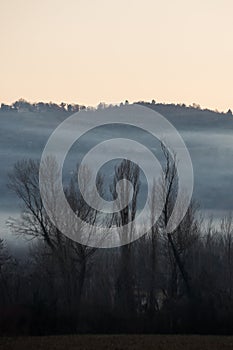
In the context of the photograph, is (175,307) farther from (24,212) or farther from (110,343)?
(24,212)

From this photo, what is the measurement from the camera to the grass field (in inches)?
1763

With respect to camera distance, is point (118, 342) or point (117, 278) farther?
point (117, 278)

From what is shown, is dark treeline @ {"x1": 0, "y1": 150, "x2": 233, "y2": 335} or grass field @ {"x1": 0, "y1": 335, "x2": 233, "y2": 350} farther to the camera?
dark treeline @ {"x1": 0, "y1": 150, "x2": 233, "y2": 335}

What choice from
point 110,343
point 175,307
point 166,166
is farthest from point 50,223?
point 110,343

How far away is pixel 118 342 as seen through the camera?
46.9 meters

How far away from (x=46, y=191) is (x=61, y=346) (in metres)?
25.8

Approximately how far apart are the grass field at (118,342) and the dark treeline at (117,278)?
3.50 metres

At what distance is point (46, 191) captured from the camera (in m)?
69.8

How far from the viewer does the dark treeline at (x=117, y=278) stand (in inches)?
2128

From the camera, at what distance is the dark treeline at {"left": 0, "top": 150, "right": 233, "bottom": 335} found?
2128 inches

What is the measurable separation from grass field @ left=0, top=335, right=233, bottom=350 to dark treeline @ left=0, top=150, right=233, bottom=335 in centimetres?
350

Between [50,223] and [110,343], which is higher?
[50,223]

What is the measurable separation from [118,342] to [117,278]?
721 inches

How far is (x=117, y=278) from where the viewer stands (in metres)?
65.2
